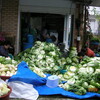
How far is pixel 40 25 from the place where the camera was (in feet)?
39.5

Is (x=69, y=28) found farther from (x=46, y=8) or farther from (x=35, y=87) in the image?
(x=35, y=87)

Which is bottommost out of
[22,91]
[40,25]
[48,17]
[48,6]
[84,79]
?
[22,91]

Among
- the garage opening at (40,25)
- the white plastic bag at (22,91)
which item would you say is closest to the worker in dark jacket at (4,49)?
the garage opening at (40,25)

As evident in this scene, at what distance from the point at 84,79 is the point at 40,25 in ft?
23.7

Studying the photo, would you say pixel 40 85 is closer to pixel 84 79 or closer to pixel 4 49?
pixel 84 79

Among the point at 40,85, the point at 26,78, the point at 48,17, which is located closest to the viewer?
the point at 26,78

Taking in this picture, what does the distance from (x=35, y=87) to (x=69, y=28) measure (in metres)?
6.14

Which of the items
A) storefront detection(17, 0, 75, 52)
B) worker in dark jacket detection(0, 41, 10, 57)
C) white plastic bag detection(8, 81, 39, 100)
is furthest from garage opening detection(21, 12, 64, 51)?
white plastic bag detection(8, 81, 39, 100)

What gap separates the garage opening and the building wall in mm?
1257

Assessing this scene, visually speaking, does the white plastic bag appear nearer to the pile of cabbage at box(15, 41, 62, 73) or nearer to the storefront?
the pile of cabbage at box(15, 41, 62, 73)

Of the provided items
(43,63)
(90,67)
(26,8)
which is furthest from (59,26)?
(90,67)

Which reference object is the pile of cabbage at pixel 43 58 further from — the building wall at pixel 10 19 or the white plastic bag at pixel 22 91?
the white plastic bag at pixel 22 91

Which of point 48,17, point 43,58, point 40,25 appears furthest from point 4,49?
point 48,17

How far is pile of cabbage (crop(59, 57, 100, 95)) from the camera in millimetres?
4934
